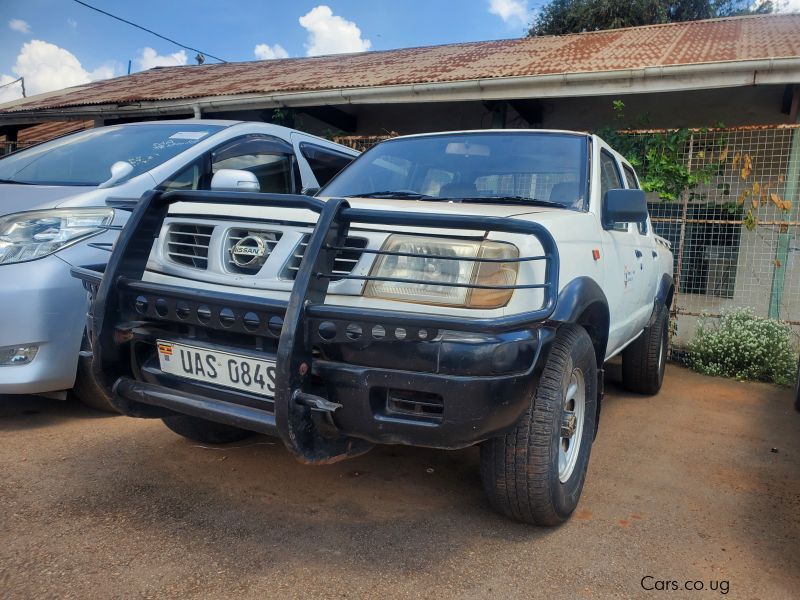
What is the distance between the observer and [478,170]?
3268mm

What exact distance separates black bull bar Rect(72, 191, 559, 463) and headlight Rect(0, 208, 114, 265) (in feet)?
3.64

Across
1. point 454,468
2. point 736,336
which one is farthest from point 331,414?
point 736,336

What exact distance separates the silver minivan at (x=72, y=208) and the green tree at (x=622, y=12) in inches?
739

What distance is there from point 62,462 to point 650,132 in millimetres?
6178

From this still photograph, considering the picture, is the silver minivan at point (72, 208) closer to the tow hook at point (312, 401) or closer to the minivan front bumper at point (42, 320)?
the minivan front bumper at point (42, 320)

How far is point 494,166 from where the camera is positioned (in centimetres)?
327

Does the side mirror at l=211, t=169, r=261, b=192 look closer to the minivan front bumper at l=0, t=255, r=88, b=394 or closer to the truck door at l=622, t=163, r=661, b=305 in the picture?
the minivan front bumper at l=0, t=255, r=88, b=394

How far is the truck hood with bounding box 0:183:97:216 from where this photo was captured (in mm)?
3360

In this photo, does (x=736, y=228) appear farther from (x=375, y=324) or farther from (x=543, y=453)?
(x=375, y=324)

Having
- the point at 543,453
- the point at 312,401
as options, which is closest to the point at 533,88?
the point at 543,453

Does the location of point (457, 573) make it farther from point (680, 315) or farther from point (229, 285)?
point (680, 315)

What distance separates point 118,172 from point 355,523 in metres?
2.60

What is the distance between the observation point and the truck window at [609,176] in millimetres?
3435

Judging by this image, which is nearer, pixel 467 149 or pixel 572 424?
pixel 572 424
